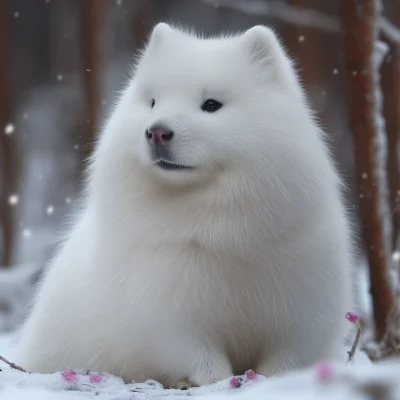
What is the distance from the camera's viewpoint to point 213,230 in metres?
3.00

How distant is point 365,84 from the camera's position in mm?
5180

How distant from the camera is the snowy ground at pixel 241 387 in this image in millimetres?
1793

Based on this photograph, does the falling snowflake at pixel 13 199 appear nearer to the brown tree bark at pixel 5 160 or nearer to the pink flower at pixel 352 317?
the brown tree bark at pixel 5 160

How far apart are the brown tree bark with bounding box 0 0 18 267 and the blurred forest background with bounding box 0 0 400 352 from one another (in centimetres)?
1

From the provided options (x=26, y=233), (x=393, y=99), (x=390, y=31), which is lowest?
(x=26, y=233)

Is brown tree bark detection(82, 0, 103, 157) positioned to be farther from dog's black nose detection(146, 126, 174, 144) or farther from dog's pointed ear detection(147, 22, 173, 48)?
dog's black nose detection(146, 126, 174, 144)

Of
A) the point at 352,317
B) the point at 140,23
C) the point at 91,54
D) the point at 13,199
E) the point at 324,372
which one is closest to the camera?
the point at 324,372

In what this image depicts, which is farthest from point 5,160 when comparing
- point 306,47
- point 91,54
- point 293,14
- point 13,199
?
point 293,14

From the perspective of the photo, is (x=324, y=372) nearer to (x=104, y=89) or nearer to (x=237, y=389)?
(x=237, y=389)

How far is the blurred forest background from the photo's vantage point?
17.3 ft

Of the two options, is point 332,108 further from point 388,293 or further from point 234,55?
point 234,55

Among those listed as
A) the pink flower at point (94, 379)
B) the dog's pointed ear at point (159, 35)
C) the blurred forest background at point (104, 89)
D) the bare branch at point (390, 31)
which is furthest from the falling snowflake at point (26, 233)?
the pink flower at point (94, 379)

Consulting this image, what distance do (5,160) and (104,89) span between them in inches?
68.1

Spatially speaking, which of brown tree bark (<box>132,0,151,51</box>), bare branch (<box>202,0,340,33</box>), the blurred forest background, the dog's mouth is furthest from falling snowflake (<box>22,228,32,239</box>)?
the dog's mouth
